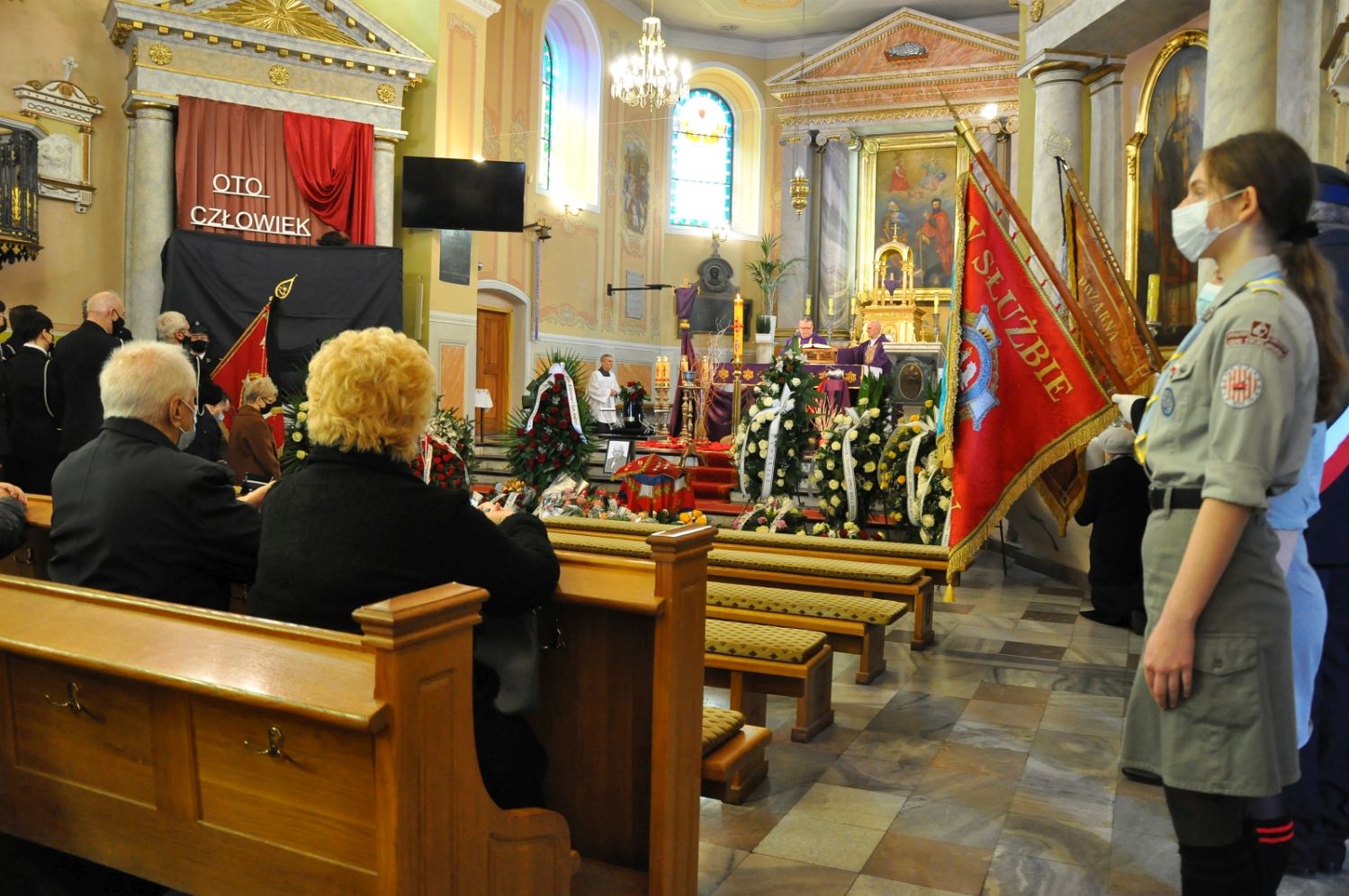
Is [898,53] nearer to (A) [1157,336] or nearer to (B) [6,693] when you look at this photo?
(A) [1157,336]

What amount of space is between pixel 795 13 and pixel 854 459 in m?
14.8

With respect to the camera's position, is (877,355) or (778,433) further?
(877,355)

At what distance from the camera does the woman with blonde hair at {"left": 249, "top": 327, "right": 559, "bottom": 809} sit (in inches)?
74.5

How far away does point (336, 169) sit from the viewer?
36.1 ft

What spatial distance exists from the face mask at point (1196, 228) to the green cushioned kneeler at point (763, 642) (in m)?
2.14

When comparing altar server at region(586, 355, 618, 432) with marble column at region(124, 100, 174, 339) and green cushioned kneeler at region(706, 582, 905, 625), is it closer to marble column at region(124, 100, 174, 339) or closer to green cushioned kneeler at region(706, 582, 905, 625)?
marble column at region(124, 100, 174, 339)

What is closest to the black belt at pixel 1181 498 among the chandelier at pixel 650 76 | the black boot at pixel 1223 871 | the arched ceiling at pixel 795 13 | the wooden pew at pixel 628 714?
the black boot at pixel 1223 871

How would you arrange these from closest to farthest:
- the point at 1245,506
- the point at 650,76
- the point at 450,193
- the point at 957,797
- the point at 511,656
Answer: the point at 1245,506 < the point at 511,656 < the point at 957,797 < the point at 450,193 < the point at 650,76

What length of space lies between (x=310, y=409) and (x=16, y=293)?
8824 millimetres

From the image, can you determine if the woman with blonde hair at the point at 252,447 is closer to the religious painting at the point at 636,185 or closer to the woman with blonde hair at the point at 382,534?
the woman with blonde hair at the point at 382,534

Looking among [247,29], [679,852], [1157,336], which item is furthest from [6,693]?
[247,29]

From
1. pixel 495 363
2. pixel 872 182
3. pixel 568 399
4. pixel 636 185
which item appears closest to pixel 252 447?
pixel 568 399

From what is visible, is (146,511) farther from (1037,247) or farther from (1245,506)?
(1037,247)

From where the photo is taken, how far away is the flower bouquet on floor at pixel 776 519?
6.89 m
